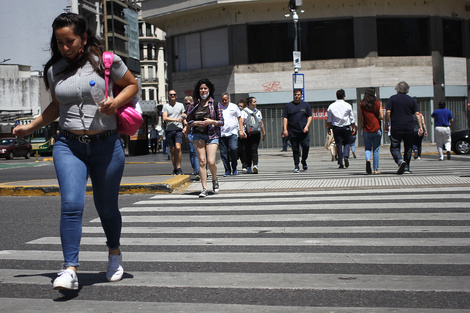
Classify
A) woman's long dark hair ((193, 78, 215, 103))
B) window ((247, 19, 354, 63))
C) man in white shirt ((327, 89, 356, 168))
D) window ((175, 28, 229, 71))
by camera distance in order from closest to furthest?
woman's long dark hair ((193, 78, 215, 103)) < man in white shirt ((327, 89, 356, 168)) < window ((247, 19, 354, 63)) < window ((175, 28, 229, 71))

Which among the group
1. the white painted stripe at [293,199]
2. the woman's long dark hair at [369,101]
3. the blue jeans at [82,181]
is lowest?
the white painted stripe at [293,199]

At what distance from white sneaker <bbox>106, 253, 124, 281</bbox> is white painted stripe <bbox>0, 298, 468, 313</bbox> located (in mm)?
525

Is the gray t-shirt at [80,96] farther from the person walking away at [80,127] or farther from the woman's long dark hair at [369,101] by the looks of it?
the woman's long dark hair at [369,101]

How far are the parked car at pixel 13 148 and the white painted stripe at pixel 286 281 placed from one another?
39302mm

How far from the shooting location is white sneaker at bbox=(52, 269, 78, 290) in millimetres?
4285

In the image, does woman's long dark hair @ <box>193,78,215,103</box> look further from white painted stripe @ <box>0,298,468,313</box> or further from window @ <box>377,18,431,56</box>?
window @ <box>377,18,431,56</box>

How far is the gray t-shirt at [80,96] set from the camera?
4.61 meters

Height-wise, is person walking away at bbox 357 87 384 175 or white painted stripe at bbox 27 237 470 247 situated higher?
person walking away at bbox 357 87 384 175

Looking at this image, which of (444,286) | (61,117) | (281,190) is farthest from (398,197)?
(61,117)

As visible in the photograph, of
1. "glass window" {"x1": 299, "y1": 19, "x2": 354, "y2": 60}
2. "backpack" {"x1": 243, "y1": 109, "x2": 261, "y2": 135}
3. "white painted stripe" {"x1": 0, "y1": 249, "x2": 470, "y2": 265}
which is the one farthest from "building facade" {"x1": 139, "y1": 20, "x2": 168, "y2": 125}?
"white painted stripe" {"x1": 0, "y1": 249, "x2": 470, "y2": 265}

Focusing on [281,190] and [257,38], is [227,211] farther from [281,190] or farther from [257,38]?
[257,38]

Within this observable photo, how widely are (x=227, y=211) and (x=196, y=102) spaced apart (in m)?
3.13

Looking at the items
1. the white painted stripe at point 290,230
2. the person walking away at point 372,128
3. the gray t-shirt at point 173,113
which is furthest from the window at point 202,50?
the white painted stripe at point 290,230

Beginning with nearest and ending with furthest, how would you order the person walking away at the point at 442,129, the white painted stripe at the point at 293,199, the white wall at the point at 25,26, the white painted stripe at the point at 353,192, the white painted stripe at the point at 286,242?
the white painted stripe at the point at 286,242, the white painted stripe at the point at 293,199, the white painted stripe at the point at 353,192, the person walking away at the point at 442,129, the white wall at the point at 25,26
